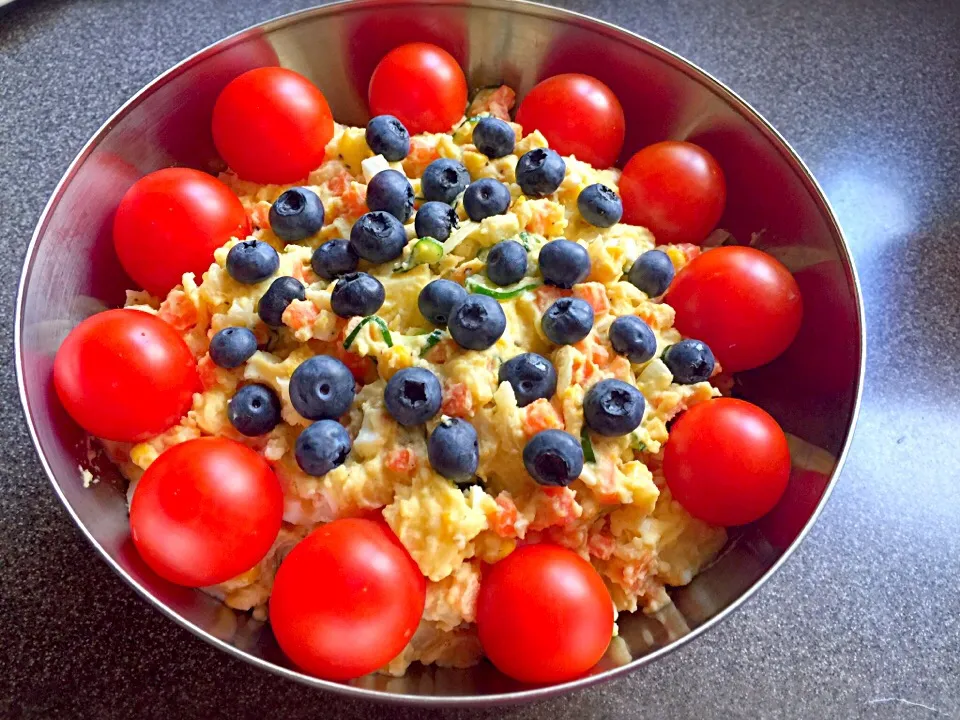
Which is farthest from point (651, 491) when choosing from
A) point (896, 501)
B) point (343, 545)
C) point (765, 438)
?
point (896, 501)

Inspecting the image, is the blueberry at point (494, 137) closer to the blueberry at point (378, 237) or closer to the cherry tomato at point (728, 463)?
the blueberry at point (378, 237)

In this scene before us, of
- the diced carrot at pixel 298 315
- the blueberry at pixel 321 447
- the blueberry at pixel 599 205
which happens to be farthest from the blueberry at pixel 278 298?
the blueberry at pixel 599 205

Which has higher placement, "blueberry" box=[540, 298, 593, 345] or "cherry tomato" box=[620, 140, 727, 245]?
"cherry tomato" box=[620, 140, 727, 245]

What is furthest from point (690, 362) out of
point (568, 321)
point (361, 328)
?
point (361, 328)

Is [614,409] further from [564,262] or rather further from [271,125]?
[271,125]

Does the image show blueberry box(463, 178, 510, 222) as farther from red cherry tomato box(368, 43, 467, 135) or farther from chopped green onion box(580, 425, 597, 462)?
chopped green onion box(580, 425, 597, 462)

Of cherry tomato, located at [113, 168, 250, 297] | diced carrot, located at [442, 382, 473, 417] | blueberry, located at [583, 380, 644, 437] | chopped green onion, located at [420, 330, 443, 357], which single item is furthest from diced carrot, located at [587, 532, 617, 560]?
cherry tomato, located at [113, 168, 250, 297]
